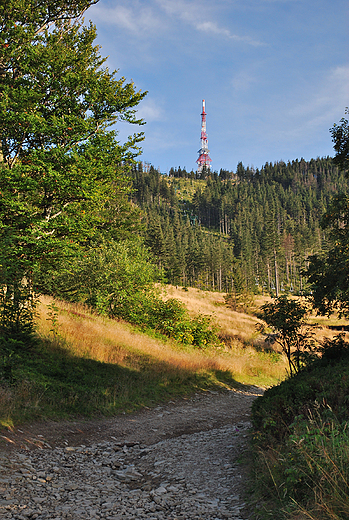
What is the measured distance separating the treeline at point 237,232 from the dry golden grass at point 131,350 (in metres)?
19.4

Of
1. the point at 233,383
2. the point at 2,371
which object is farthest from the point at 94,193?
the point at 233,383

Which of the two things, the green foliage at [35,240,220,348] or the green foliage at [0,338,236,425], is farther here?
the green foliage at [35,240,220,348]

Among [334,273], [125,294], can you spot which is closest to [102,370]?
[334,273]

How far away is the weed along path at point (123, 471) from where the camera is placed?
3.86m

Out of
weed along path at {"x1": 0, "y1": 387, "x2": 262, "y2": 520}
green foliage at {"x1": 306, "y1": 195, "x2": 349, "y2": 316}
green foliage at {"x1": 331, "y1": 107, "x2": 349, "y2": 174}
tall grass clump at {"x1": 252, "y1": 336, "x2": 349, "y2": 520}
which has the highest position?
green foliage at {"x1": 331, "y1": 107, "x2": 349, "y2": 174}

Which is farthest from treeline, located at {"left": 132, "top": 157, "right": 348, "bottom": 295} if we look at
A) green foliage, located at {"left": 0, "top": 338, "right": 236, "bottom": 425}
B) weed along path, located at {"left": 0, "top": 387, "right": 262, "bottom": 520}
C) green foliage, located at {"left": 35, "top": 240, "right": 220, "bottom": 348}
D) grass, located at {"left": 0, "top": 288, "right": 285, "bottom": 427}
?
weed along path, located at {"left": 0, "top": 387, "right": 262, "bottom": 520}

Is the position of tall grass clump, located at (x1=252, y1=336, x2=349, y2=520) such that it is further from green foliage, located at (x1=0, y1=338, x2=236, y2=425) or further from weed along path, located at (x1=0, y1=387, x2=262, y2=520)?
green foliage, located at (x1=0, y1=338, x2=236, y2=425)

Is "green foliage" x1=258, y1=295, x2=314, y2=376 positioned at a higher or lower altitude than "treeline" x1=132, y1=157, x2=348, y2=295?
lower

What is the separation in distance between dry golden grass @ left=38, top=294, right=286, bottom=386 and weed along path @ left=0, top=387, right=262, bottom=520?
13.8 ft

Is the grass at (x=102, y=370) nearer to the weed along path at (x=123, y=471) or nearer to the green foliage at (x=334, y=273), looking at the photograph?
the weed along path at (x=123, y=471)

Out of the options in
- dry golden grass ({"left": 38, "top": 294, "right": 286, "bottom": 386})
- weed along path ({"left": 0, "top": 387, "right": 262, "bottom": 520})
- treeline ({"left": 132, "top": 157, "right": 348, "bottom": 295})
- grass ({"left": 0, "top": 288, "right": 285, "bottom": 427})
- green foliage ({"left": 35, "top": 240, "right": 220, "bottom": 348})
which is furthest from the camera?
treeline ({"left": 132, "top": 157, "right": 348, "bottom": 295})

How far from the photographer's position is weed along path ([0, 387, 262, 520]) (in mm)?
3855

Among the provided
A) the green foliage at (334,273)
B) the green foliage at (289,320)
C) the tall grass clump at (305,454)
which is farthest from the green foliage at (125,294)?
the tall grass clump at (305,454)

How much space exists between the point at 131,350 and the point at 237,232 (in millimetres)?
118171
